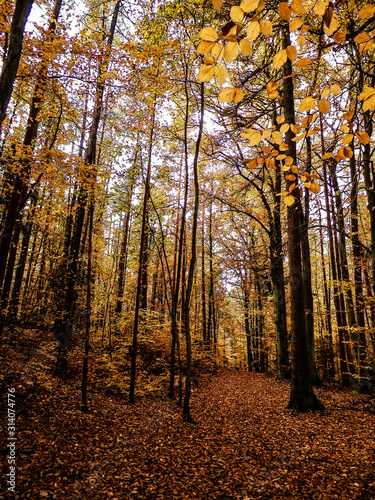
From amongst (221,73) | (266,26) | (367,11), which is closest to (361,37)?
(367,11)

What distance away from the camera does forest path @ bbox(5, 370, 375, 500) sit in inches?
136

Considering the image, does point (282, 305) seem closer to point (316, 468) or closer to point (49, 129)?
point (316, 468)

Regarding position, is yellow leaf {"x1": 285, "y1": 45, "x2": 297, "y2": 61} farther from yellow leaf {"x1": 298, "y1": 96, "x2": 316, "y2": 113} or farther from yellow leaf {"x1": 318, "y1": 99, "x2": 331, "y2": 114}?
yellow leaf {"x1": 318, "y1": 99, "x2": 331, "y2": 114}

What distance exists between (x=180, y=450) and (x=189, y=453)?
21 centimetres

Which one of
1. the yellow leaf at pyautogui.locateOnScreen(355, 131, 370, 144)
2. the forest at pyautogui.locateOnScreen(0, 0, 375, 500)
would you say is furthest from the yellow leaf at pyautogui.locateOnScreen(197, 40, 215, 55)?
the yellow leaf at pyautogui.locateOnScreen(355, 131, 370, 144)

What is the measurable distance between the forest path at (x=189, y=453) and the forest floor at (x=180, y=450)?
2 centimetres

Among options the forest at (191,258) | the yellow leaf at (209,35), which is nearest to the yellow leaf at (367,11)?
the forest at (191,258)

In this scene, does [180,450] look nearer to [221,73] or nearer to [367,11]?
[221,73]

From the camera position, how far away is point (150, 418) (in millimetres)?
6250

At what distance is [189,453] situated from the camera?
4637 mm

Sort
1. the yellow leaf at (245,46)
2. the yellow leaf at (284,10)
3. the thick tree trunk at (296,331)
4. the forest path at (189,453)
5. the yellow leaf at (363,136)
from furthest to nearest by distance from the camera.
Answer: the thick tree trunk at (296,331) → the forest path at (189,453) → the yellow leaf at (363,136) → the yellow leaf at (284,10) → the yellow leaf at (245,46)

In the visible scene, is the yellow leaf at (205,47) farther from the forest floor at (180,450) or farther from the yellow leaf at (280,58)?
the forest floor at (180,450)

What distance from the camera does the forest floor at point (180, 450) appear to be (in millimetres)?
3471

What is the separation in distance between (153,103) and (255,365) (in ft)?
63.2
